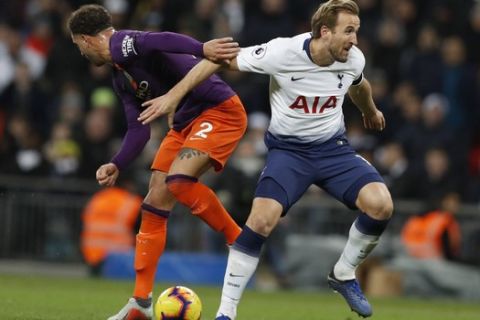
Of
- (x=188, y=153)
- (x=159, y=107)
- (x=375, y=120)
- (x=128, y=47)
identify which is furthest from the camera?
(x=375, y=120)

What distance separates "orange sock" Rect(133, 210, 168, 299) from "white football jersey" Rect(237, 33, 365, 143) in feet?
4.00

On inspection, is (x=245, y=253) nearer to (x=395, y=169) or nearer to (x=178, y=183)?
(x=178, y=183)

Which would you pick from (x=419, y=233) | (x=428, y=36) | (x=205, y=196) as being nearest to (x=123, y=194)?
(x=419, y=233)

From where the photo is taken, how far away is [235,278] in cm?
999

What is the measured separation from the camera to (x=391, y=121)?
20906 mm

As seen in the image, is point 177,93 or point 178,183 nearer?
point 177,93

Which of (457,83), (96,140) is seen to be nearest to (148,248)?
(96,140)

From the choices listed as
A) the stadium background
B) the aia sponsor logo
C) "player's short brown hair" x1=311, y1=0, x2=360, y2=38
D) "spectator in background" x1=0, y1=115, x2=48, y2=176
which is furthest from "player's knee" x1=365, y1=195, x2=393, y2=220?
"spectator in background" x1=0, y1=115, x2=48, y2=176

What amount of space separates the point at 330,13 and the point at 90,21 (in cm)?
192

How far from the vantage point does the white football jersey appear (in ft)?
34.3

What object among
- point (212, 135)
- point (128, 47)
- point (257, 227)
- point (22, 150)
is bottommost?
point (22, 150)

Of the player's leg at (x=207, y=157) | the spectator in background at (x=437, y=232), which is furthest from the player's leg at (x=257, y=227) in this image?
the spectator in background at (x=437, y=232)

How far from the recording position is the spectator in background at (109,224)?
19.0 m

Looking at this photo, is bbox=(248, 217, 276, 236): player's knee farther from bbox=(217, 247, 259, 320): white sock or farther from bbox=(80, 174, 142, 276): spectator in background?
bbox=(80, 174, 142, 276): spectator in background
